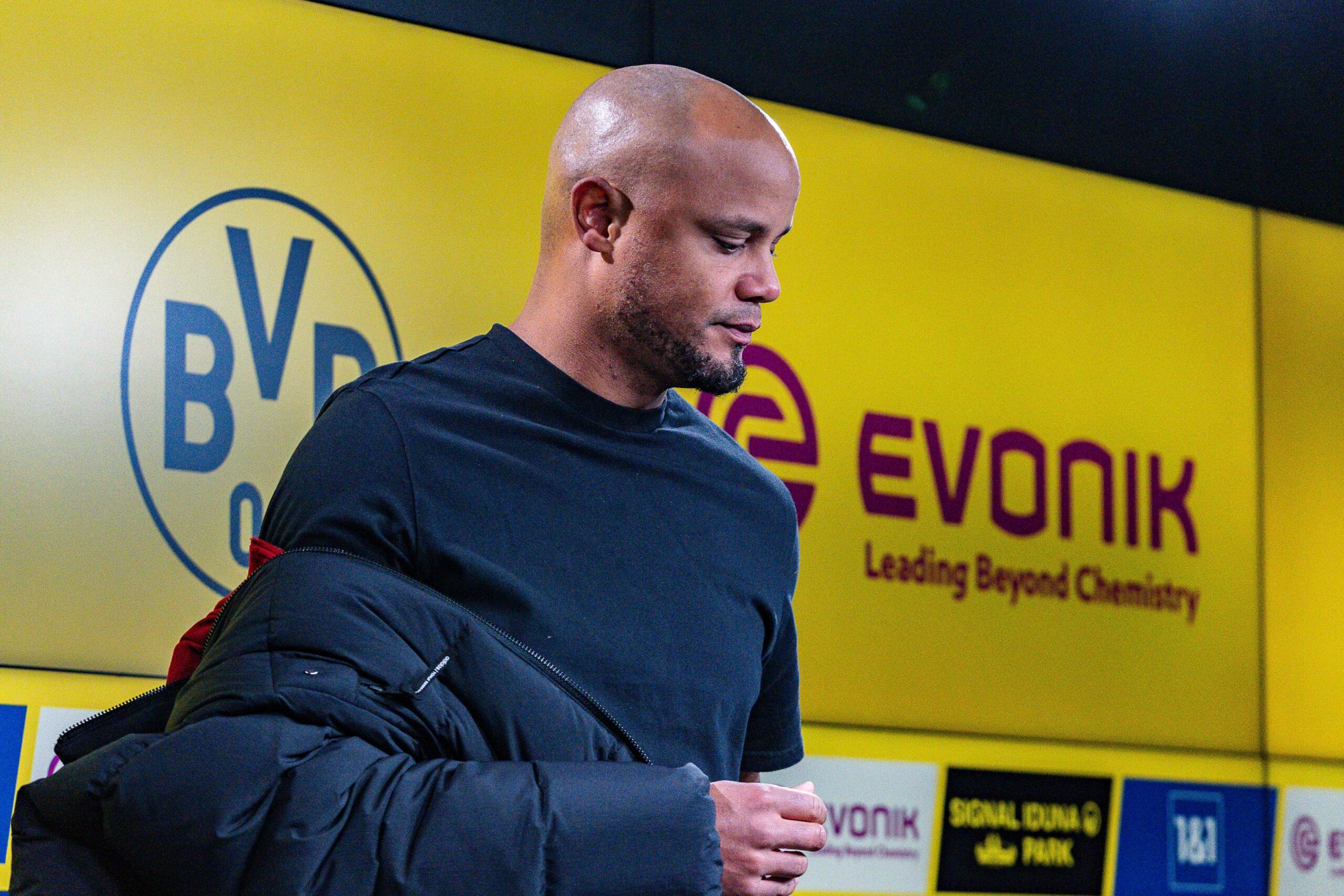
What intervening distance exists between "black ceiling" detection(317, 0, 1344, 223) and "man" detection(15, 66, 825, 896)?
1326 mm

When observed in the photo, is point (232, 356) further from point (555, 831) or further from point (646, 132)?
point (555, 831)

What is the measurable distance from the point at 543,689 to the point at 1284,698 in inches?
94.8

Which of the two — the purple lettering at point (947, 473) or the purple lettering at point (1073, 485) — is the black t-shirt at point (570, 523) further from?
the purple lettering at point (1073, 485)

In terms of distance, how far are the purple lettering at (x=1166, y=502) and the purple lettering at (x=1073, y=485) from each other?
0.09 metres

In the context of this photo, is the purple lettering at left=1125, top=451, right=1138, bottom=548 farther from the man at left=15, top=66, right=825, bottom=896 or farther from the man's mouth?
the man's mouth

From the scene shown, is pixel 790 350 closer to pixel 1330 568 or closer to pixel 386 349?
pixel 386 349

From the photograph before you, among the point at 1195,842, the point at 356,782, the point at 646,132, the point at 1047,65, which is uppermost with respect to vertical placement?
the point at 1047,65

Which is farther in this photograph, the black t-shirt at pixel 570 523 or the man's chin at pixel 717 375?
the man's chin at pixel 717 375

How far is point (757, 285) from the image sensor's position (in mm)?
1164

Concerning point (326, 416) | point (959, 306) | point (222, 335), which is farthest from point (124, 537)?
point (959, 306)

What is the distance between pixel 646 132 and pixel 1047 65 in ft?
6.49

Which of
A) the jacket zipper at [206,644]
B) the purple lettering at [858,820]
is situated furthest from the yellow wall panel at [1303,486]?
the jacket zipper at [206,644]

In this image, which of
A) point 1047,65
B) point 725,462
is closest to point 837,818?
point 725,462

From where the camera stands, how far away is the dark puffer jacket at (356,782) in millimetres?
872
